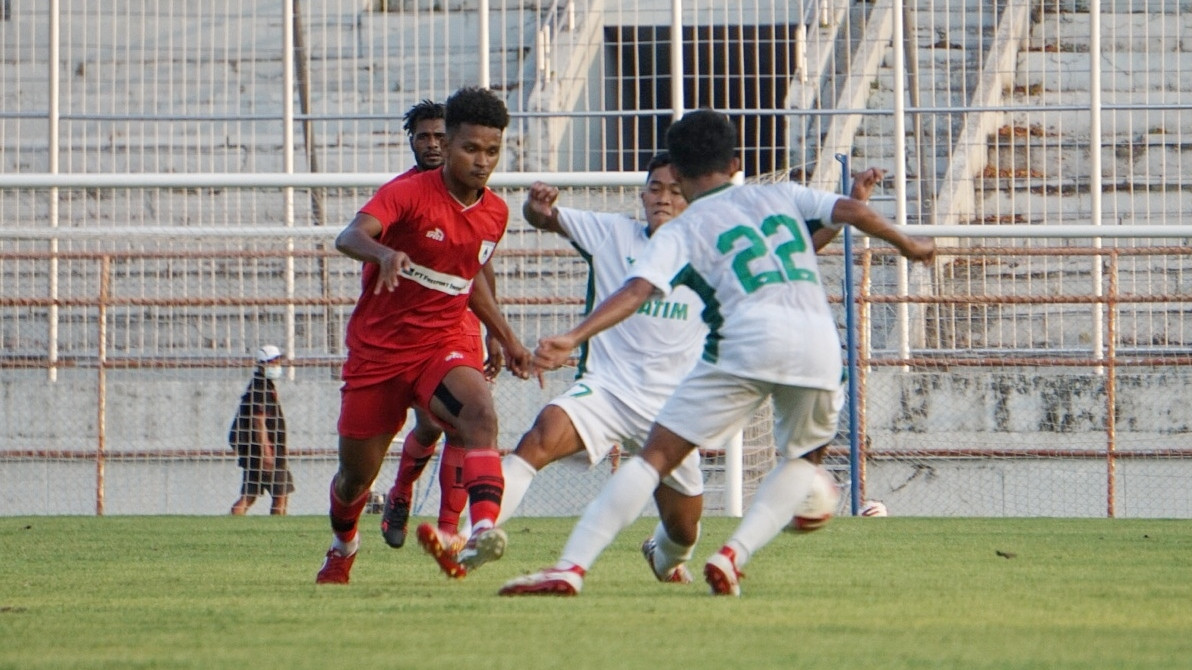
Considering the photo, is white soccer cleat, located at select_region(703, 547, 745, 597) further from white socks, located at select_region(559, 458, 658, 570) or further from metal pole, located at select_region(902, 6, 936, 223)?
metal pole, located at select_region(902, 6, 936, 223)

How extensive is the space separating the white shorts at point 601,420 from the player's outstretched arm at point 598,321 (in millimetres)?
1408

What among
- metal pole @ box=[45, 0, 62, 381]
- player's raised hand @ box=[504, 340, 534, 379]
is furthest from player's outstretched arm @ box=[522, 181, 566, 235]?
metal pole @ box=[45, 0, 62, 381]

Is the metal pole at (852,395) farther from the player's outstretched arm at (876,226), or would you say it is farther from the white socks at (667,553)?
the player's outstretched arm at (876,226)

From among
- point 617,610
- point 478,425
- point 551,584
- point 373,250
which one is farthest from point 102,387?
point 617,610

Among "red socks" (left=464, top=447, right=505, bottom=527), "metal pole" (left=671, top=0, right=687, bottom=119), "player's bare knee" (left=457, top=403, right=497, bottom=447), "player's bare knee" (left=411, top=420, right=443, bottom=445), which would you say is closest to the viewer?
"red socks" (left=464, top=447, right=505, bottom=527)

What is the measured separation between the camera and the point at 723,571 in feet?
18.5

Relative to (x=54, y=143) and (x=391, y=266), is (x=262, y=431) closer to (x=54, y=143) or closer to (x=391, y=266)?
(x=54, y=143)

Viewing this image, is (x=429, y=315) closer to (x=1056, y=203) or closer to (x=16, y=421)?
(x=16, y=421)

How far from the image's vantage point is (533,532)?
415 inches

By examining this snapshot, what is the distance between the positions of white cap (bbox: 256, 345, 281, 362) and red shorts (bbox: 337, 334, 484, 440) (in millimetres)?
6337

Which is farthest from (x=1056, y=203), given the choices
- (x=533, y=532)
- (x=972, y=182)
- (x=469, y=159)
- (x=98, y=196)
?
(x=469, y=159)

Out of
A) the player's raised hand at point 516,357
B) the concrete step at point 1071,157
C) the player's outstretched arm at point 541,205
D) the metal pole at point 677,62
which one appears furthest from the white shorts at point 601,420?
the concrete step at point 1071,157

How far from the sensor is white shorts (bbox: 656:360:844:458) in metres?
5.66

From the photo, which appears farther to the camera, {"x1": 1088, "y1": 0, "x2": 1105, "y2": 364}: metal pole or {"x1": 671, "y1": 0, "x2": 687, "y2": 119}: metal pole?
{"x1": 1088, "y1": 0, "x2": 1105, "y2": 364}: metal pole
